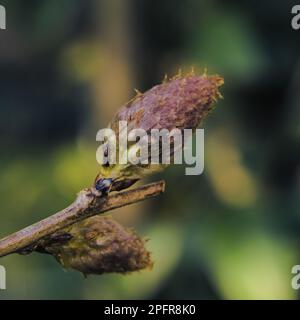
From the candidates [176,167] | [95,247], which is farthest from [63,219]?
[176,167]

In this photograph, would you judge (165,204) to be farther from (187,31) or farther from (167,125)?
(167,125)

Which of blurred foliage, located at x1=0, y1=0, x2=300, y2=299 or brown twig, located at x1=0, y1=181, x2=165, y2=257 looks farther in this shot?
blurred foliage, located at x1=0, y1=0, x2=300, y2=299

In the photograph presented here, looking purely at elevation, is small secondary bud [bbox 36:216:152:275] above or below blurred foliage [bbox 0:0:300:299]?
below

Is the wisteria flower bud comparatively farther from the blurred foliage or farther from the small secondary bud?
the blurred foliage

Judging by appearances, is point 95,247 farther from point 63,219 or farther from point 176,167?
point 176,167

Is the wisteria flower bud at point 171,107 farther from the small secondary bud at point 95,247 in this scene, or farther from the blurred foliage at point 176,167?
the blurred foliage at point 176,167

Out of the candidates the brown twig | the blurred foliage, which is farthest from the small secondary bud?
the blurred foliage
